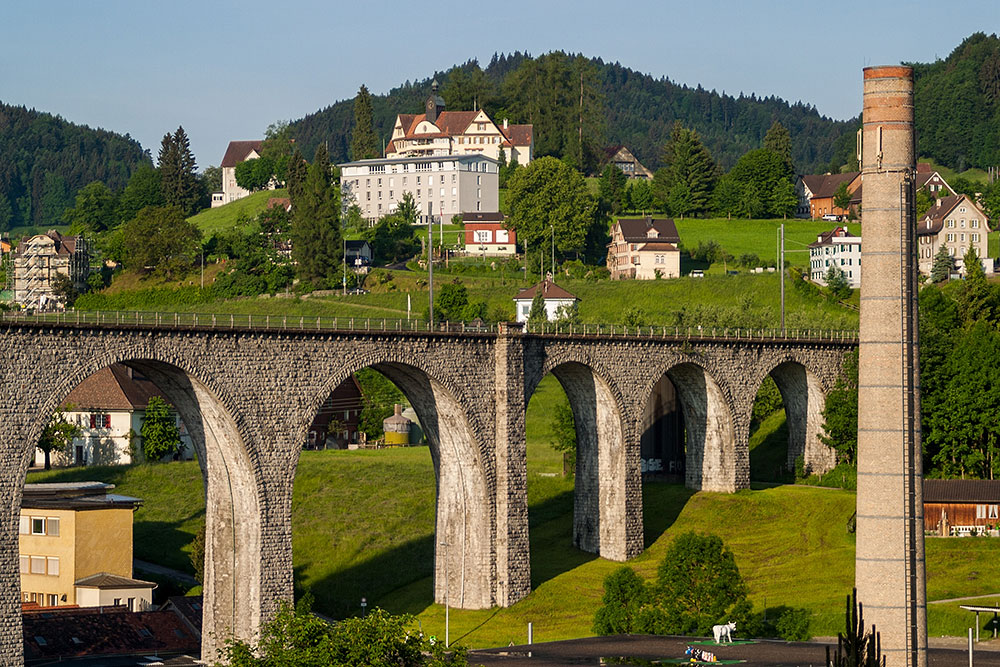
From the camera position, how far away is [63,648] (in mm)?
73062

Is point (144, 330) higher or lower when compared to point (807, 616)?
higher

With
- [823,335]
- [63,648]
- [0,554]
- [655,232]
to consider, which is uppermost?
[655,232]

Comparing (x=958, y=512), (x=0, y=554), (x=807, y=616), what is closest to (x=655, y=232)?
(x=958, y=512)

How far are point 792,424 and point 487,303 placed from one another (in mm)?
56992

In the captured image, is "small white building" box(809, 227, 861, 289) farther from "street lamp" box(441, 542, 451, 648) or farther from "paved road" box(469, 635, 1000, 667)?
"paved road" box(469, 635, 1000, 667)

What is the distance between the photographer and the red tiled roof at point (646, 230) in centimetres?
17938

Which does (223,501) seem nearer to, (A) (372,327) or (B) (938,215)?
(A) (372,327)

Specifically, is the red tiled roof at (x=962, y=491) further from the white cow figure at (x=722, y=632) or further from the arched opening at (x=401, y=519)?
the arched opening at (x=401, y=519)

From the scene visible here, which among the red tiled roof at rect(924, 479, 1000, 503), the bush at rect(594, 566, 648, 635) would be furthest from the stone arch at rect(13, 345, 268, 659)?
the red tiled roof at rect(924, 479, 1000, 503)

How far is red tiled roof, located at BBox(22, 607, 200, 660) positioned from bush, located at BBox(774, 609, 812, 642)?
27.7 metres

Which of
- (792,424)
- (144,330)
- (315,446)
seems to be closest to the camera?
(144,330)

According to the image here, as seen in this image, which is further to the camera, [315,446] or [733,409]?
[315,446]

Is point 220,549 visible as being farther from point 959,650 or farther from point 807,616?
point 959,650

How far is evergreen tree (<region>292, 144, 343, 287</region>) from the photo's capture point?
17988 centimetres
